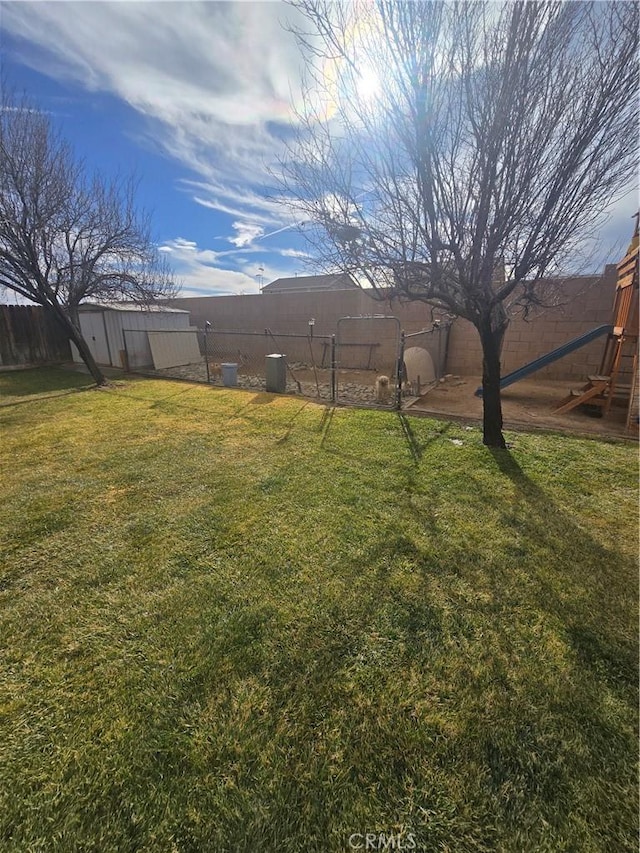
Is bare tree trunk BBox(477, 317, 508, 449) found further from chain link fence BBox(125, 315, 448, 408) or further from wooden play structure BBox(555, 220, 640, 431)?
chain link fence BBox(125, 315, 448, 408)

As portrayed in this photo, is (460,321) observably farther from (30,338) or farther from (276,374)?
(30,338)

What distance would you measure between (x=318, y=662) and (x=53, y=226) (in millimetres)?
10632

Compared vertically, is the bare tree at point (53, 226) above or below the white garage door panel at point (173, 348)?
above

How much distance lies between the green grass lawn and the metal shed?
912 cm

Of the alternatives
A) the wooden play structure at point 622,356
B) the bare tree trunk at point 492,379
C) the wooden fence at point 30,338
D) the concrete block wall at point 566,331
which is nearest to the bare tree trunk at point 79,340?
the wooden fence at point 30,338

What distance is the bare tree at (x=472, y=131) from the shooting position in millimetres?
2770

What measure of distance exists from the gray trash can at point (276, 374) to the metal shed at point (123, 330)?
18.5 ft

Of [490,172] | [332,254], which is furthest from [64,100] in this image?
[490,172]

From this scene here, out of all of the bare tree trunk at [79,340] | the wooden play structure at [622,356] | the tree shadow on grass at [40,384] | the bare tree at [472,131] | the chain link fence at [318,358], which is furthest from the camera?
the bare tree trunk at [79,340]

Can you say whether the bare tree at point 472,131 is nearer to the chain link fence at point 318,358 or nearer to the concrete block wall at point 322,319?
the chain link fence at point 318,358

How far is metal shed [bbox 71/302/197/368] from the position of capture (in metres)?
11.7

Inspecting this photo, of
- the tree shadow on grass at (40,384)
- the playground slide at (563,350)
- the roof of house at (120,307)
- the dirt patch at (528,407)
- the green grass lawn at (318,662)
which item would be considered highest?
the roof of house at (120,307)

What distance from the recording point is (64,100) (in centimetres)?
636

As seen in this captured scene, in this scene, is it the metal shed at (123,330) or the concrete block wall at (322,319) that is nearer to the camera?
the concrete block wall at (322,319)
